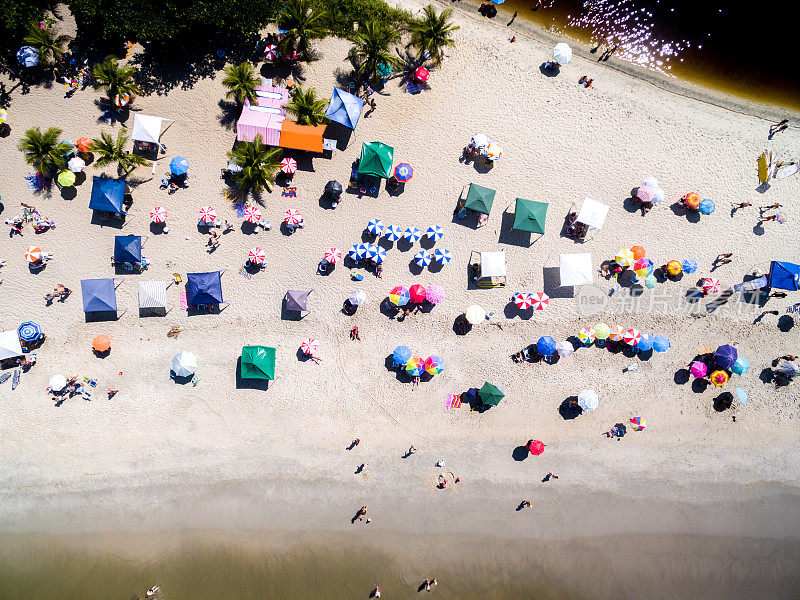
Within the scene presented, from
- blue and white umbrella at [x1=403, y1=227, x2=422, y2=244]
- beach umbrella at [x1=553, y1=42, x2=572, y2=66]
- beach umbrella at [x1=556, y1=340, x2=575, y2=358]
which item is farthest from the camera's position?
beach umbrella at [x1=553, y1=42, x2=572, y2=66]

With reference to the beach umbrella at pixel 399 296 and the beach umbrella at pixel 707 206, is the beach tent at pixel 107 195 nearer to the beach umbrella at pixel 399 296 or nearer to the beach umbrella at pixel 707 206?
the beach umbrella at pixel 399 296

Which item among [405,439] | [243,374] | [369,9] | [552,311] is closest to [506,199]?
[552,311]

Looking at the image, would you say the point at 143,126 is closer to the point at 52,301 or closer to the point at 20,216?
the point at 20,216

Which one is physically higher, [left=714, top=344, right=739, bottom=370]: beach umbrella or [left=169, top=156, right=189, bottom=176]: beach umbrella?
[left=169, top=156, right=189, bottom=176]: beach umbrella

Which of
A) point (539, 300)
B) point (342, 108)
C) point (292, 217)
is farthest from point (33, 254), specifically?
point (539, 300)

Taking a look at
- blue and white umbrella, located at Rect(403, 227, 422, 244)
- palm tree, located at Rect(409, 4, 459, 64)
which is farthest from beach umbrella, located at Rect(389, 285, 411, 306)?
palm tree, located at Rect(409, 4, 459, 64)

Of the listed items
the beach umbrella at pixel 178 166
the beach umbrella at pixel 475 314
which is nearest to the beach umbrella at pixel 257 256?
the beach umbrella at pixel 178 166

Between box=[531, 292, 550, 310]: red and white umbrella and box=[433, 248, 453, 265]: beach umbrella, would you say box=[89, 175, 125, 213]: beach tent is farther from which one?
box=[531, 292, 550, 310]: red and white umbrella
